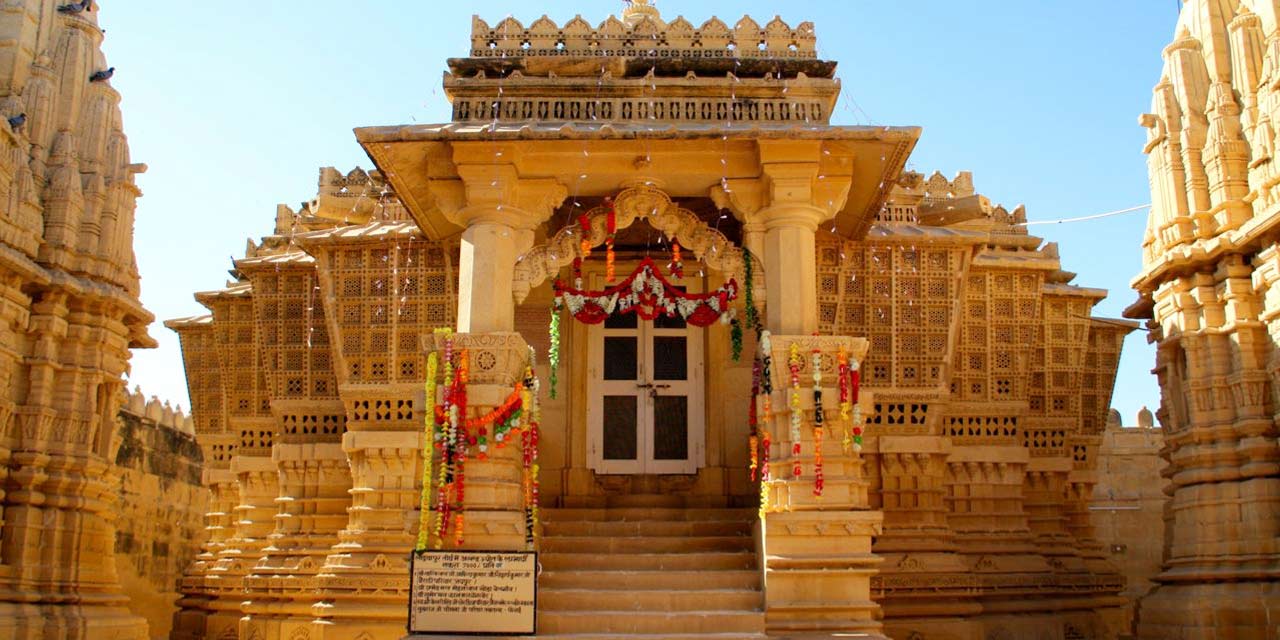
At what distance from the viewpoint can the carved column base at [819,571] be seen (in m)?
9.69

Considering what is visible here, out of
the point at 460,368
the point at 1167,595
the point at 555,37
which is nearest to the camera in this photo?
the point at 460,368

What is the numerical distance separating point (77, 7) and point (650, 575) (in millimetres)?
9988

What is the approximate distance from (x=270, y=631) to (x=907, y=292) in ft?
27.6

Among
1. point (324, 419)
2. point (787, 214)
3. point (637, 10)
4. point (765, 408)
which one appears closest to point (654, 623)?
point (765, 408)

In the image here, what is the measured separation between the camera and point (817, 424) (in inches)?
400

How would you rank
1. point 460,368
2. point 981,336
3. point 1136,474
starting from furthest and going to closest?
point 1136,474, point 981,336, point 460,368

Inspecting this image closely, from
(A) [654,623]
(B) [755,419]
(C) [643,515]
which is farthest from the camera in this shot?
(C) [643,515]

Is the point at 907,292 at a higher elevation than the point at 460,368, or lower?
higher

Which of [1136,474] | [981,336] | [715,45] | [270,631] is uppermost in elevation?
[715,45]

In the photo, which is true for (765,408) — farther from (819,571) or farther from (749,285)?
(819,571)

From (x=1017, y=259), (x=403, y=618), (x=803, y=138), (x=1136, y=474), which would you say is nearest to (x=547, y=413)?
(x=403, y=618)

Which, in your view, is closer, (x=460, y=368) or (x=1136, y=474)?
(x=460, y=368)

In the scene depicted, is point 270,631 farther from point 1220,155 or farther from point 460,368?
point 1220,155

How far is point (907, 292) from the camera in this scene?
13.3m
